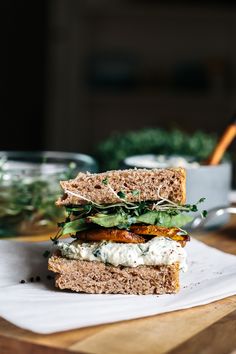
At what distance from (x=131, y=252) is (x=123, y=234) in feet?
0.13

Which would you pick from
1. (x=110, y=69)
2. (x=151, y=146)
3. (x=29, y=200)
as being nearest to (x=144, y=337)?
(x=29, y=200)

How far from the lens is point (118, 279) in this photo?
148 cm

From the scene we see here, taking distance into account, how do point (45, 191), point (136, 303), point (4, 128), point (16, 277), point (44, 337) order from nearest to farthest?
point (44, 337) < point (136, 303) < point (16, 277) < point (45, 191) < point (4, 128)

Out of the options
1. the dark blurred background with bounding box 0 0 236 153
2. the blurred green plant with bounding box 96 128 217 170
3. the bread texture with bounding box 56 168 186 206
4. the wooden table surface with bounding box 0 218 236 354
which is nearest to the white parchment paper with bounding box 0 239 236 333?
the wooden table surface with bounding box 0 218 236 354

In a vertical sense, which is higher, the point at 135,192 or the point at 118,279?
the point at 135,192

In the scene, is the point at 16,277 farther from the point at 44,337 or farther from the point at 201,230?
the point at 201,230

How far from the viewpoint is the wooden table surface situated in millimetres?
1178

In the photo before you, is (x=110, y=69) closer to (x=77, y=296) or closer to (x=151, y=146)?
(x=151, y=146)

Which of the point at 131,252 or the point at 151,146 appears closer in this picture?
the point at 131,252

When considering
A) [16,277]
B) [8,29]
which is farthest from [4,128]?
[16,277]

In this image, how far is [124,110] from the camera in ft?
19.9

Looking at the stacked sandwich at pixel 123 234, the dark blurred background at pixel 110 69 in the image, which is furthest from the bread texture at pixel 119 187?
the dark blurred background at pixel 110 69

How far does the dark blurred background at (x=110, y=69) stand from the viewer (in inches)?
225

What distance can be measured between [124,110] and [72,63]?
567 mm
